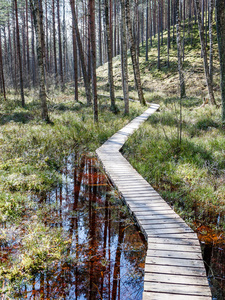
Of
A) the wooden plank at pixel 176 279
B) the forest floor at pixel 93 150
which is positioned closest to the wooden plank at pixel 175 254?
the wooden plank at pixel 176 279

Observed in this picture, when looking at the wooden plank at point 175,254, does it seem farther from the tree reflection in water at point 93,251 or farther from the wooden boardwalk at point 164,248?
the tree reflection in water at point 93,251

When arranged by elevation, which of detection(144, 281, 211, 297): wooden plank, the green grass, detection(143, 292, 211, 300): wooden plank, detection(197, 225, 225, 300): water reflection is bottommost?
detection(197, 225, 225, 300): water reflection

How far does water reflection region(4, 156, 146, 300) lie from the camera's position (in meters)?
3.03

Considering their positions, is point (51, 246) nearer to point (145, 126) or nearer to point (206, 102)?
point (145, 126)

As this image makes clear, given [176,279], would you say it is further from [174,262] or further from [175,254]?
[175,254]

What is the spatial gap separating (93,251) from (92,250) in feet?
0.10

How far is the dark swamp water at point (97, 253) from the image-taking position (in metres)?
3.02

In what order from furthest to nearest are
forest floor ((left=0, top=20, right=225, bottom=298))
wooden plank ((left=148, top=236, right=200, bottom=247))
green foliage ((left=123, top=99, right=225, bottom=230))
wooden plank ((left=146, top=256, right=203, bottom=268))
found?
green foliage ((left=123, top=99, right=225, bottom=230))
forest floor ((left=0, top=20, right=225, bottom=298))
wooden plank ((left=148, top=236, right=200, bottom=247))
wooden plank ((left=146, top=256, right=203, bottom=268))

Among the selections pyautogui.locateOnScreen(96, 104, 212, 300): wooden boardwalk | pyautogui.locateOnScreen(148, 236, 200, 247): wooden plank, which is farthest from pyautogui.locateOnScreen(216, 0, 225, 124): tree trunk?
pyautogui.locateOnScreen(148, 236, 200, 247): wooden plank

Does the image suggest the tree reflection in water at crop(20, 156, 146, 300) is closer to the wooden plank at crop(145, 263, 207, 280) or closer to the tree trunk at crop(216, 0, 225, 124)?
the wooden plank at crop(145, 263, 207, 280)

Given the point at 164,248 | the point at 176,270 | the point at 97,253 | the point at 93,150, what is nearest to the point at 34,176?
the point at 97,253

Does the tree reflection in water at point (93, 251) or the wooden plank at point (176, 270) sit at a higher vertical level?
the wooden plank at point (176, 270)

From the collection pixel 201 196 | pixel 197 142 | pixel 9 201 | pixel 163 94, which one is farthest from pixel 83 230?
pixel 163 94

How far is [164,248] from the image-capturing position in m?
3.55
